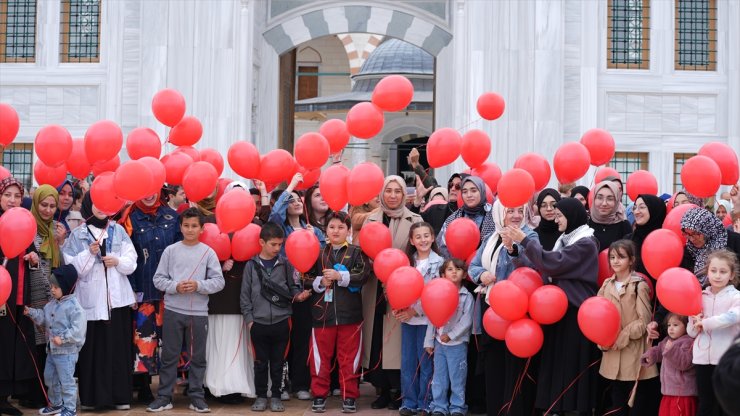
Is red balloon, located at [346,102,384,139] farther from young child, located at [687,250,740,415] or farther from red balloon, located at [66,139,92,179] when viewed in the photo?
young child, located at [687,250,740,415]

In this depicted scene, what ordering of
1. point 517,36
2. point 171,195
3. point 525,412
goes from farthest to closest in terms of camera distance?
point 517,36
point 171,195
point 525,412

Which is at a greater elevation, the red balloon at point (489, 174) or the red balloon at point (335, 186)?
the red balloon at point (489, 174)

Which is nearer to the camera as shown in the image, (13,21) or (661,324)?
(661,324)

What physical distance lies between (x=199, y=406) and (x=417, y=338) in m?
1.84

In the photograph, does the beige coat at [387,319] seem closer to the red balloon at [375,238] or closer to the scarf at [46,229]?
the red balloon at [375,238]

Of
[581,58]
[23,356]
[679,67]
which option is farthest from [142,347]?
Answer: [679,67]

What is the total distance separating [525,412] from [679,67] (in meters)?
8.24

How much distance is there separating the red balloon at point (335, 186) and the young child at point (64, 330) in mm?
2067

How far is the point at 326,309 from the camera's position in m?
9.12

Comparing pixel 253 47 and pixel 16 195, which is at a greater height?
pixel 253 47

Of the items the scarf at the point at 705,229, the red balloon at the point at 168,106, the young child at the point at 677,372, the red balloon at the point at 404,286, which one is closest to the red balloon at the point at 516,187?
the red balloon at the point at 404,286

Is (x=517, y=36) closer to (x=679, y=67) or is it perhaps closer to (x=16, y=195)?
(x=679, y=67)

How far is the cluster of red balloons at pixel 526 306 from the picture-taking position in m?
7.82

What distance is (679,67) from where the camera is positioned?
15.1 m
